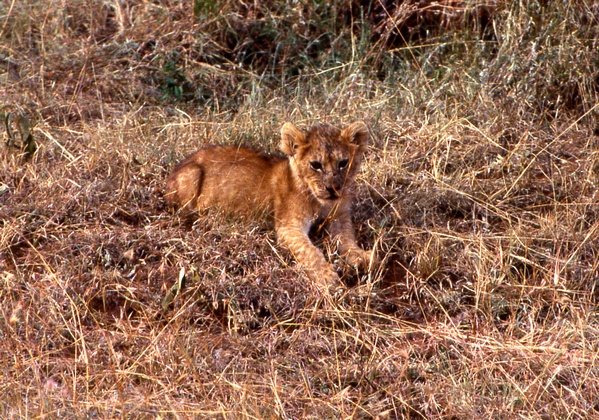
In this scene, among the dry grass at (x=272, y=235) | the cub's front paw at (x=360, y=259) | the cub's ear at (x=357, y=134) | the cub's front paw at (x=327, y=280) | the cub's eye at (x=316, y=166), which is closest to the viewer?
the dry grass at (x=272, y=235)

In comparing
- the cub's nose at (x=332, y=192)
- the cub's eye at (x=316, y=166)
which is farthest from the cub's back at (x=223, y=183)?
the cub's nose at (x=332, y=192)

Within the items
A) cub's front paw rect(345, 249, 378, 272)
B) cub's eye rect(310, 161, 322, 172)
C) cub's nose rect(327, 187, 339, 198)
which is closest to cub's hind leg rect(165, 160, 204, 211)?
cub's eye rect(310, 161, 322, 172)

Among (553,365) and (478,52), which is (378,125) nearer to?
(478,52)

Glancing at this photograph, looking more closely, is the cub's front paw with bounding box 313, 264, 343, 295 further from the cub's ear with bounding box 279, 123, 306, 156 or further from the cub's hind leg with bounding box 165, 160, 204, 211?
the cub's hind leg with bounding box 165, 160, 204, 211

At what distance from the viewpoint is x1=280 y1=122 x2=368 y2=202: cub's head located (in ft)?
22.7

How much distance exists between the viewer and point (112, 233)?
6.65 metres

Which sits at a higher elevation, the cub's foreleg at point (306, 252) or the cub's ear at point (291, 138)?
the cub's ear at point (291, 138)

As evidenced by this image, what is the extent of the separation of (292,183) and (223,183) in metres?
0.52

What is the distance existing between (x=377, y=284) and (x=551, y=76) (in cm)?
308

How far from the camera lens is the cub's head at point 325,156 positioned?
22.7 ft

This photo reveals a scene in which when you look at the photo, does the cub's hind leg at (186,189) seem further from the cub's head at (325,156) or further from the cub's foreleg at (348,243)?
the cub's foreleg at (348,243)

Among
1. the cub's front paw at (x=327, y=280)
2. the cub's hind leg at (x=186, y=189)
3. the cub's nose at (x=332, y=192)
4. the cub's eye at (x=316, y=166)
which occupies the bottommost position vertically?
the cub's front paw at (x=327, y=280)

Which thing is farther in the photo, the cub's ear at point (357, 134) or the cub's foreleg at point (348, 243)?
the cub's ear at point (357, 134)

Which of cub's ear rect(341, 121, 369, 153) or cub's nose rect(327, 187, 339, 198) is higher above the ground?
cub's ear rect(341, 121, 369, 153)
